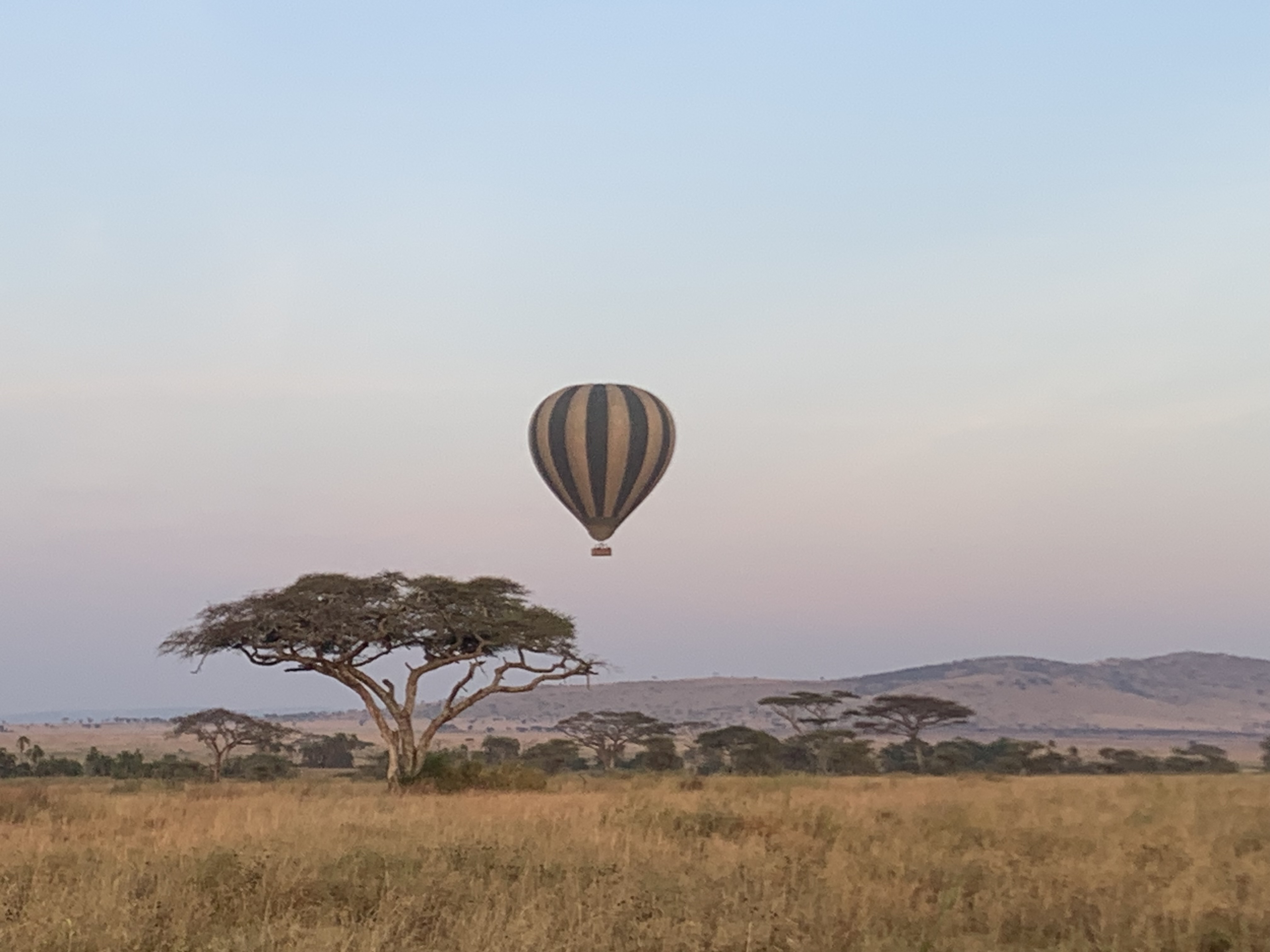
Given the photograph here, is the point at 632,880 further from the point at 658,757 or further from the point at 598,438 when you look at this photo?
the point at 658,757

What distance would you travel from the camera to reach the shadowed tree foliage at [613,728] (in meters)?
64.0

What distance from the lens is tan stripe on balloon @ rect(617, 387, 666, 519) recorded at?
31.2 m

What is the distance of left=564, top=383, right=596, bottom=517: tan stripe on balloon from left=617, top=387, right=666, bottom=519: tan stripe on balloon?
1164 millimetres

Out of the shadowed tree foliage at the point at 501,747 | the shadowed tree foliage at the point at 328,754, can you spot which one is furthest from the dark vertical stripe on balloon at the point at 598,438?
the shadowed tree foliage at the point at 328,754

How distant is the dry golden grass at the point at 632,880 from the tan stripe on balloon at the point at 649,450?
14749 millimetres

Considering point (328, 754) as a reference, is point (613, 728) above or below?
above

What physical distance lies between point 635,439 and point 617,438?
49 cm

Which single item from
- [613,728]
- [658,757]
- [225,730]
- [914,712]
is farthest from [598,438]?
[613,728]

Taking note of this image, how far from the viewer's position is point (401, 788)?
87.4ft

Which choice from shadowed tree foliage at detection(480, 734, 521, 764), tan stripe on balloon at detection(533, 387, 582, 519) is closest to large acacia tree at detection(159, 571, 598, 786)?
tan stripe on balloon at detection(533, 387, 582, 519)

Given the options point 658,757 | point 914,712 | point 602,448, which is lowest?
point 658,757

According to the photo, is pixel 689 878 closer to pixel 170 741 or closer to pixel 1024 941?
pixel 1024 941

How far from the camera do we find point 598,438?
3077 cm

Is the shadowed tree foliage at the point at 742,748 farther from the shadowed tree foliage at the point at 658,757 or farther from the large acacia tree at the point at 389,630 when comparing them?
the large acacia tree at the point at 389,630
